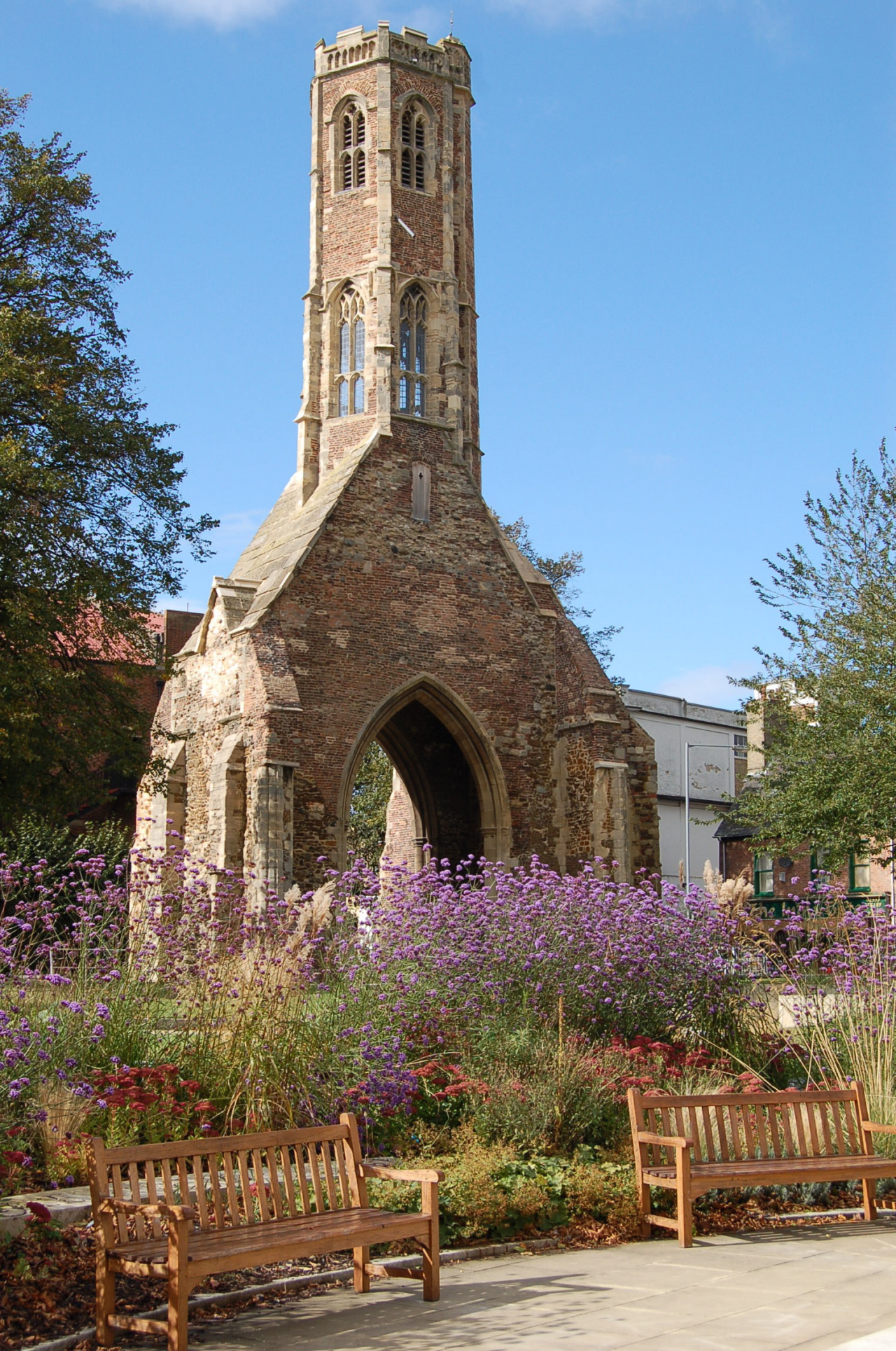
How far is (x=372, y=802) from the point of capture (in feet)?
120

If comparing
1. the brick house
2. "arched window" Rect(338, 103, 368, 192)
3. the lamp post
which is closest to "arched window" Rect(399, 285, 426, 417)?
"arched window" Rect(338, 103, 368, 192)

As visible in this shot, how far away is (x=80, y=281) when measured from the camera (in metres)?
18.4

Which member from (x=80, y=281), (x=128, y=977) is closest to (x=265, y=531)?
(x=80, y=281)

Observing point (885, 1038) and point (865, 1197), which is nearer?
point (865, 1197)

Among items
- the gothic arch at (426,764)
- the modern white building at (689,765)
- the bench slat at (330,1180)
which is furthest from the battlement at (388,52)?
the bench slat at (330,1180)

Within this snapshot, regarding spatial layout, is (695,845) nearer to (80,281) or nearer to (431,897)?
(80,281)

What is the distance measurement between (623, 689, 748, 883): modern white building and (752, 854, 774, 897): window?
7.07 m

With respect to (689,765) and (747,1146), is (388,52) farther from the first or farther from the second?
(689,765)

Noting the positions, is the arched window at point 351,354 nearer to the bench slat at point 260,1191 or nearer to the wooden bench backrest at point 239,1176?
the wooden bench backrest at point 239,1176

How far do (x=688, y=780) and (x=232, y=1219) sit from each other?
38567mm

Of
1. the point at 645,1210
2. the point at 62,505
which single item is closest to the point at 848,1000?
the point at 645,1210

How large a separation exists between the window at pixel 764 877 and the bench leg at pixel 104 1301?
1164 inches

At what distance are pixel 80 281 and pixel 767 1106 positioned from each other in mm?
14910

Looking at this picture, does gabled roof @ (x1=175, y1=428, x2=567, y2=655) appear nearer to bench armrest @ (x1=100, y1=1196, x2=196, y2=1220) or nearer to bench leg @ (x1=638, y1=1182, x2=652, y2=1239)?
bench leg @ (x1=638, y1=1182, x2=652, y2=1239)
